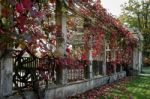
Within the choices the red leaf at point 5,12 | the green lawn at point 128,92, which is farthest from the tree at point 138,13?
the red leaf at point 5,12

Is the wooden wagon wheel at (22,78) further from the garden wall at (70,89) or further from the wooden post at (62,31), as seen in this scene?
the wooden post at (62,31)

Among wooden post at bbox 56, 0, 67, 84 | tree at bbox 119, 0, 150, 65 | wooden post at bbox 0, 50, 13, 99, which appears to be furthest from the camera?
tree at bbox 119, 0, 150, 65

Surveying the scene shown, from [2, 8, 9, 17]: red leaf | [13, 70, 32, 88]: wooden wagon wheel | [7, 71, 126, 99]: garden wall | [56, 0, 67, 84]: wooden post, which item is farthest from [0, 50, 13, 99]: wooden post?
[56, 0, 67, 84]: wooden post


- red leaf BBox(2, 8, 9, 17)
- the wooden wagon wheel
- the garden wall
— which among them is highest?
red leaf BBox(2, 8, 9, 17)

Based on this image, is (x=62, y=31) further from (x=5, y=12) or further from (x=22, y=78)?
(x=5, y=12)

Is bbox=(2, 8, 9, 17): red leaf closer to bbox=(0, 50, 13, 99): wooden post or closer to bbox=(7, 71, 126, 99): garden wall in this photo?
bbox=(0, 50, 13, 99): wooden post

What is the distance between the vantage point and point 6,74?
7.73m

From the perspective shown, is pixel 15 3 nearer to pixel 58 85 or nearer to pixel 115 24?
pixel 58 85

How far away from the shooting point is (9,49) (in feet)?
25.3

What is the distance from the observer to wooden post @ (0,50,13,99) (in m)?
7.59

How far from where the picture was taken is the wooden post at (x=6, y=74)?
7.59 m

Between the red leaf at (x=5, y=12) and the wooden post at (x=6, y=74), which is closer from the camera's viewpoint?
the red leaf at (x=5, y=12)

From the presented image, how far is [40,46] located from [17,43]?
886 mm

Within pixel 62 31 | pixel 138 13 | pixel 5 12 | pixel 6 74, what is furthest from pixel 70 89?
pixel 138 13
